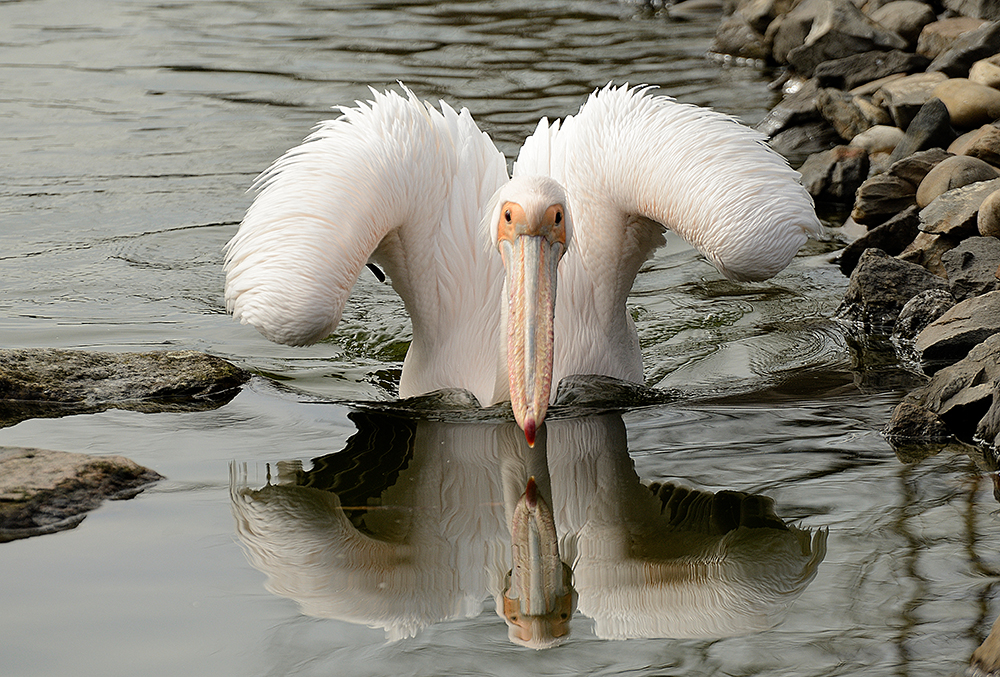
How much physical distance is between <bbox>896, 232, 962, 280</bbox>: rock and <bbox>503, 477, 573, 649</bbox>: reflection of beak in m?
2.52

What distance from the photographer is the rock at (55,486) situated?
2.79m

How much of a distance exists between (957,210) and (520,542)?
114 inches

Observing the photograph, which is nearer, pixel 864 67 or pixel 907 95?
pixel 907 95

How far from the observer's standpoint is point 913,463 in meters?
3.14

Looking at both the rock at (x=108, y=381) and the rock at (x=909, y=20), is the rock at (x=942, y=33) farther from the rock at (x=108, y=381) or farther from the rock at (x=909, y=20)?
the rock at (x=108, y=381)

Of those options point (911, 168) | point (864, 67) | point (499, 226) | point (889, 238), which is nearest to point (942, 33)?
point (864, 67)

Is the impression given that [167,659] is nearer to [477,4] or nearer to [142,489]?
[142,489]

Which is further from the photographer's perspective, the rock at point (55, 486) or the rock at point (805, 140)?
the rock at point (805, 140)

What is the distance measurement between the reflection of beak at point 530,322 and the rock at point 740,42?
673cm

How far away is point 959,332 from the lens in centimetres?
388

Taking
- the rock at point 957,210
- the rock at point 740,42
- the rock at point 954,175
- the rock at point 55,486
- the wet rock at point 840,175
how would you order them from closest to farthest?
the rock at point 55,486 → the rock at point 957,210 → the rock at point 954,175 → the wet rock at point 840,175 → the rock at point 740,42

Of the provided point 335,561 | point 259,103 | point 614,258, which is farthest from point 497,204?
point 259,103

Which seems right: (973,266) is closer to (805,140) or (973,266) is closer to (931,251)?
(931,251)

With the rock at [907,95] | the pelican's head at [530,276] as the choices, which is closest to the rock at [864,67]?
the rock at [907,95]
